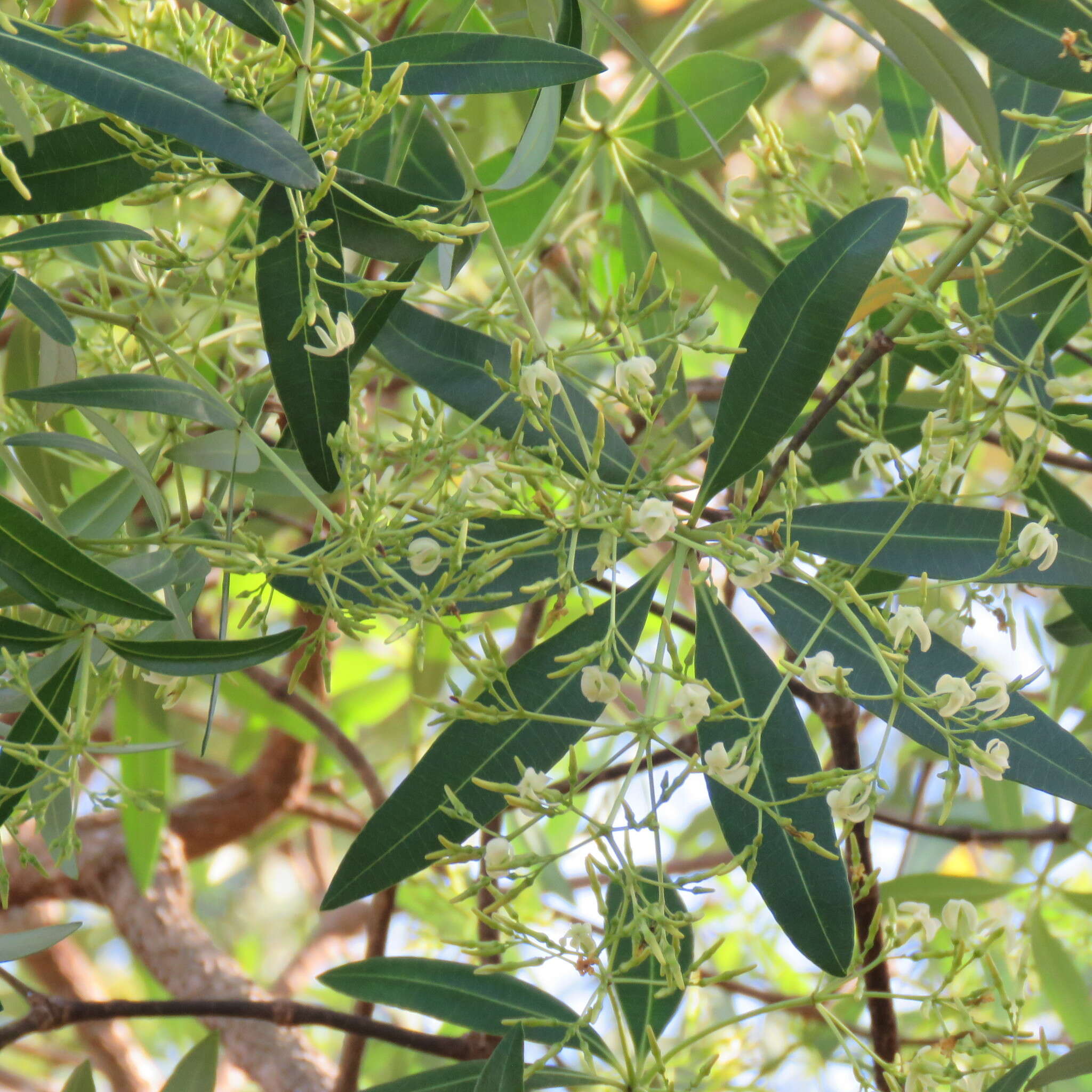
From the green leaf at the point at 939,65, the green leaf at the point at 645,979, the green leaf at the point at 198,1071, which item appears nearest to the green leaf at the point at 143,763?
the green leaf at the point at 198,1071

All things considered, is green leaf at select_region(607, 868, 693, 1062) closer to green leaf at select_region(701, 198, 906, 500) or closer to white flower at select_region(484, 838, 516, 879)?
white flower at select_region(484, 838, 516, 879)

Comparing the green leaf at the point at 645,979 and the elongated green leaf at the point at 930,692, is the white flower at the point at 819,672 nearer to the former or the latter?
the elongated green leaf at the point at 930,692

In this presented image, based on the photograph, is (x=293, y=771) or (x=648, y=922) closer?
(x=648, y=922)

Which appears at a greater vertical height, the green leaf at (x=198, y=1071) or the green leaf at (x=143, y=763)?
the green leaf at (x=143, y=763)

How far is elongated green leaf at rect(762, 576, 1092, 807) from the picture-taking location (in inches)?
23.5

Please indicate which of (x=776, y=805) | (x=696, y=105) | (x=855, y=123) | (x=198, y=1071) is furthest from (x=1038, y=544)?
(x=198, y=1071)

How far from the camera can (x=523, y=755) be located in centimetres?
65

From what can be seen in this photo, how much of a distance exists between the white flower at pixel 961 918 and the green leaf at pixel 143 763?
74 centimetres

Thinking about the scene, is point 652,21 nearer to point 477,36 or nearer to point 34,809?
point 477,36

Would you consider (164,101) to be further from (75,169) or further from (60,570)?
(60,570)

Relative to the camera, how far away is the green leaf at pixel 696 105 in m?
0.91

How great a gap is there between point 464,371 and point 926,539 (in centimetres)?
29

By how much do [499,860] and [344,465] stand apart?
0.22m

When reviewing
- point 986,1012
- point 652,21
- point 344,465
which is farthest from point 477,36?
point 986,1012
